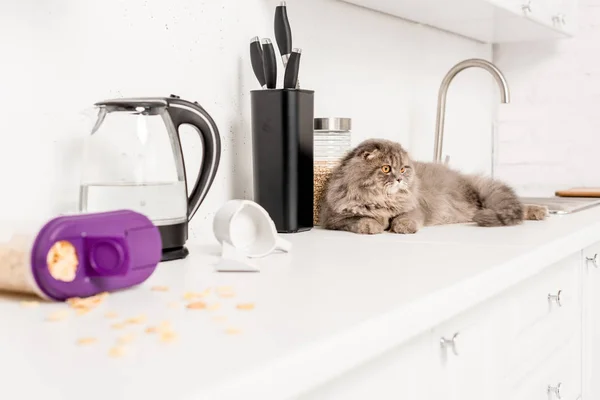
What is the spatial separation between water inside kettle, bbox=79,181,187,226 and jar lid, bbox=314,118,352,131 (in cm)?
63

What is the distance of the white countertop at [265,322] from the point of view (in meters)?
0.57

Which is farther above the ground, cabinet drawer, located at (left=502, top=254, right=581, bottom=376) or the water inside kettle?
the water inside kettle

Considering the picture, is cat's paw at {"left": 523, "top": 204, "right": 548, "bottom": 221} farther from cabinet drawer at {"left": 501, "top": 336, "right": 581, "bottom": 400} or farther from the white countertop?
the white countertop

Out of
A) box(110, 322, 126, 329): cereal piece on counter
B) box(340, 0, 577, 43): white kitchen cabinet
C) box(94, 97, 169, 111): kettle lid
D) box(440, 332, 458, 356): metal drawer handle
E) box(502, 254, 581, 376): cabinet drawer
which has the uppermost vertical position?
box(340, 0, 577, 43): white kitchen cabinet

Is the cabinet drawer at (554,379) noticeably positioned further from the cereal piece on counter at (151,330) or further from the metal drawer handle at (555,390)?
the cereal piece on counter at (151,330)

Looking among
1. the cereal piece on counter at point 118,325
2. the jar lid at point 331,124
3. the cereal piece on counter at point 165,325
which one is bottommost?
the cereal piece on counter at point 118,325

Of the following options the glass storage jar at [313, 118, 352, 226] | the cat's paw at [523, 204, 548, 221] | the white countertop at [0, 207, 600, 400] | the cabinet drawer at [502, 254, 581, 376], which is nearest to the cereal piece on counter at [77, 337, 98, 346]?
→ the white countertop at [0, 207, 600, 400]

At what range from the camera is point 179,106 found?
1184 millimetres

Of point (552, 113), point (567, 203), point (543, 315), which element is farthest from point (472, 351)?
point (552, 113)

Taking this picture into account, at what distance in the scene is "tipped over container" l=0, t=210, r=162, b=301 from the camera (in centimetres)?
80

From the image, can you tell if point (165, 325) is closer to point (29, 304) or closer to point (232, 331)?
point (232, 331)

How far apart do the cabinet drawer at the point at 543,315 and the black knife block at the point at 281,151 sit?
50cm

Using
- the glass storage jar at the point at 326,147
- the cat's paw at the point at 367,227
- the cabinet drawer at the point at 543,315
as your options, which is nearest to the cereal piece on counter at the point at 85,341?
the cabinet drawer at the point at 543,315

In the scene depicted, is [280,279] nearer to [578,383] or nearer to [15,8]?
[15,8]
